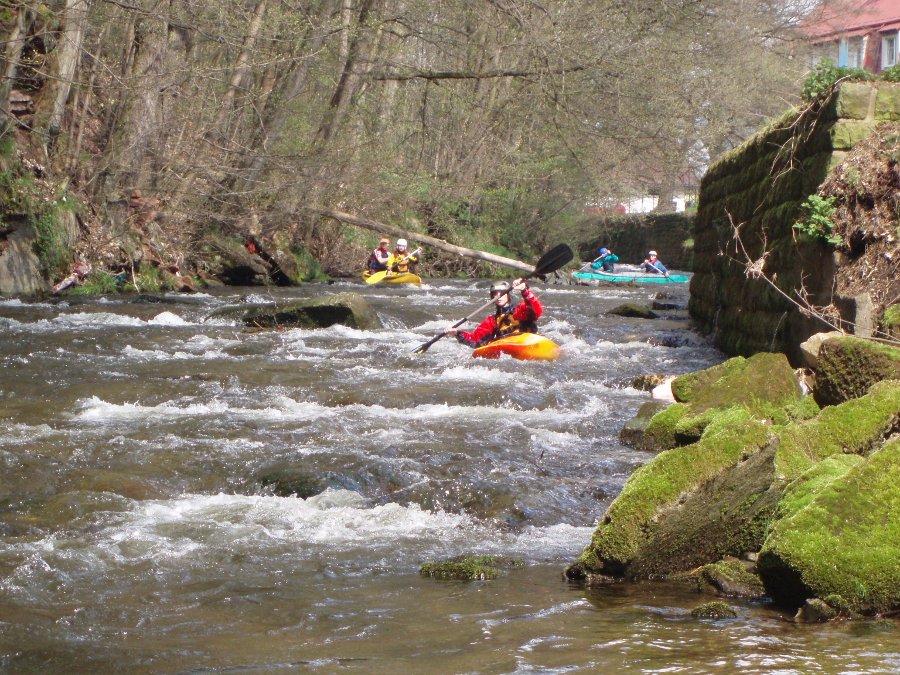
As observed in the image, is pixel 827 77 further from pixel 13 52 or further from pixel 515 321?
pixel 13 52

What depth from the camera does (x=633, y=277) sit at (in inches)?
925

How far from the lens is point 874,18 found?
38.6 m

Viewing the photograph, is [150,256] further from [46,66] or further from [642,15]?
[642,15]

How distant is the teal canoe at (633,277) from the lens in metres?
23.5

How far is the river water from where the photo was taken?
2.92m

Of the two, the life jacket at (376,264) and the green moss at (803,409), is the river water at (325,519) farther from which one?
the life jacket at (376,264)

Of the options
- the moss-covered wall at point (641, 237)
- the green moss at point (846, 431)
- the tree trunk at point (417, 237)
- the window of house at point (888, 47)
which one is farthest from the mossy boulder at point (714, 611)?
the window of house at point (888, 47)

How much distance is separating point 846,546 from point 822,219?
4.23 m

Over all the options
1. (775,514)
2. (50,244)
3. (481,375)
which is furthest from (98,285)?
(775,514)

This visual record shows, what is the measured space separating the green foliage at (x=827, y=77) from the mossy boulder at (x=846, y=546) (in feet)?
15.1

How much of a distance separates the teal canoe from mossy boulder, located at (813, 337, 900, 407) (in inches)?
717

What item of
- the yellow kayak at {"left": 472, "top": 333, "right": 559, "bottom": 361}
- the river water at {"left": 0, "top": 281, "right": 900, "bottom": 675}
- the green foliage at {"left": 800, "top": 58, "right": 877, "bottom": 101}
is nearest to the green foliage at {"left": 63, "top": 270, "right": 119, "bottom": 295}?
the river water at {"left": 0, "top": 281, "right": 900, "bottom": 675}

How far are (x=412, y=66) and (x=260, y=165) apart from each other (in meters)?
3.23

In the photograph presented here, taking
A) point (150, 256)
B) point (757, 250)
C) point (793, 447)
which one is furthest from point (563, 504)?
point (150, 256)
